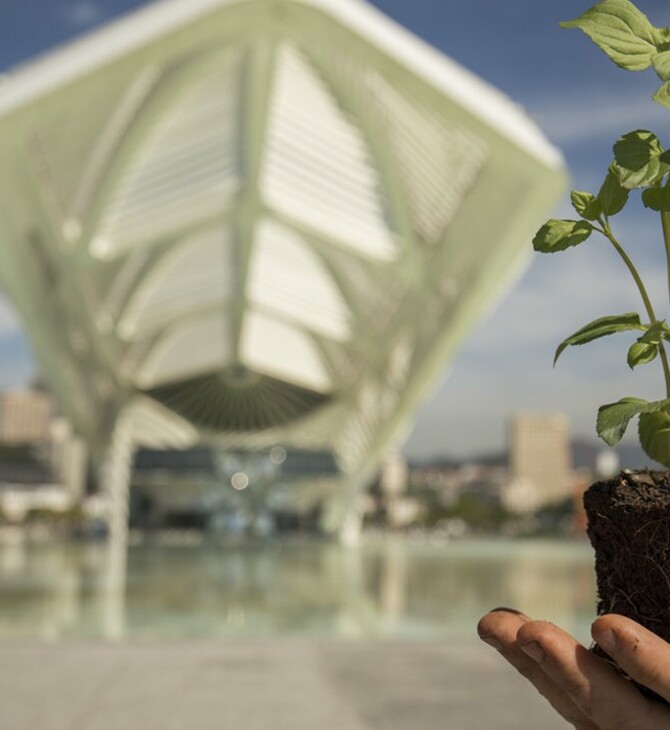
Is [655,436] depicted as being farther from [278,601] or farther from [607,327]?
[278,601]

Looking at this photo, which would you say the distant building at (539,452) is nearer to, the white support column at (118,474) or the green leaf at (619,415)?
the white support column at (118,474)

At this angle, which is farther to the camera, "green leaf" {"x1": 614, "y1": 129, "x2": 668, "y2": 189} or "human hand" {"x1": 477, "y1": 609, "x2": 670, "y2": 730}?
"green leaf" {"x1": 614, "y1": 129, "x2": 668, "y2": 189}

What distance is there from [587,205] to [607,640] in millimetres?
688

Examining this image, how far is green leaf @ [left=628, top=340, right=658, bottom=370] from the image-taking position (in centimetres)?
148

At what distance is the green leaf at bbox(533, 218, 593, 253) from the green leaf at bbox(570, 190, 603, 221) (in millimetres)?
32

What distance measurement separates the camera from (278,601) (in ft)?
36.2

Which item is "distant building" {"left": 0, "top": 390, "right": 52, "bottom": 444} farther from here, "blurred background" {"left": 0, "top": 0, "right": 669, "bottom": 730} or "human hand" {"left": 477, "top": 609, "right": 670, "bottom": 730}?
"human hand" {"left": 477, "top": 609, "right": 670, "bottom": 730}

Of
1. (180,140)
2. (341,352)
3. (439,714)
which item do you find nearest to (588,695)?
(439,714)

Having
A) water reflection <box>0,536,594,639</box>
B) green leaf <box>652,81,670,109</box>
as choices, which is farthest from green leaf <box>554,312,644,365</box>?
water reflection <box>0,536,594,639</box>

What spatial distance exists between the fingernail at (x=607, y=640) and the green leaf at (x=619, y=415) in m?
0.33

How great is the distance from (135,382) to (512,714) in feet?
128

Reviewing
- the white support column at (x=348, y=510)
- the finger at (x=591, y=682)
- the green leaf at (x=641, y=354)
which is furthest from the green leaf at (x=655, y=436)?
the white support column at (x=348, y=510)

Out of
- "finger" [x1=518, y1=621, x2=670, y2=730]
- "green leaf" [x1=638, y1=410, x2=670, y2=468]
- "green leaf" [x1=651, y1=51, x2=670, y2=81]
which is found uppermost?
"green leaf" [x1=651, y1=51, x2=670, y2=81]

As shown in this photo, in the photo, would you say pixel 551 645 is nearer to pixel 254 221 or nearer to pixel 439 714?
pixel 439 714
